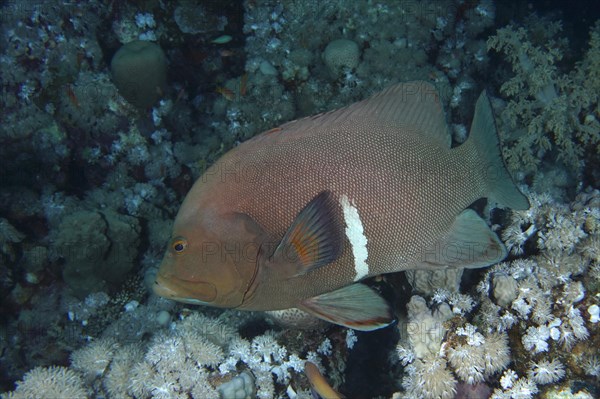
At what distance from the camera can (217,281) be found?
224cm

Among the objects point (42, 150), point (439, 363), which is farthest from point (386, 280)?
point (42, 150)

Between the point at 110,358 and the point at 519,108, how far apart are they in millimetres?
4796

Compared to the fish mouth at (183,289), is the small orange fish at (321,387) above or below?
below

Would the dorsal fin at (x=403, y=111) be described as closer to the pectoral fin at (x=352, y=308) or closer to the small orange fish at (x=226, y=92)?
the pectoral fin at (x=352, y=308)

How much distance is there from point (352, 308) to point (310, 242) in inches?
22.5

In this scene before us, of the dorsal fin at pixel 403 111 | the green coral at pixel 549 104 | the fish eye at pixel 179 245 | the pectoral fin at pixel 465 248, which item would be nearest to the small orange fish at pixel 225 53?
the green coral at pixel 549 104

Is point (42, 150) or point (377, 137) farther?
point (42, 150)

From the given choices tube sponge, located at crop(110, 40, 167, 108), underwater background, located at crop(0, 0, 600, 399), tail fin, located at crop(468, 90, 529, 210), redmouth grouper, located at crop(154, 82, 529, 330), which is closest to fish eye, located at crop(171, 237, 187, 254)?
redmouth grouper, located at crop(154, 82, 529, 330)

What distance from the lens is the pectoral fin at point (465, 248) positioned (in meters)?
2.61

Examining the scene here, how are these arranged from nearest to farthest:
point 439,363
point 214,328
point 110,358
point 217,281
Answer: point 217,281
point 439,363
point 110,358
point 214,328

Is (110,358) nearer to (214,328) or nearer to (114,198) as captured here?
(214,328)

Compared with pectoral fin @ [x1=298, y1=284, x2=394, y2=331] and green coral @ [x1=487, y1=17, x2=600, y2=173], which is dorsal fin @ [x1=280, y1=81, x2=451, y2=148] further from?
green coral @ [x1=487, y1=17, x2=600, y2=173]

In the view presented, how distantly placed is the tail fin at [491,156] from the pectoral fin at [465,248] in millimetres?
224

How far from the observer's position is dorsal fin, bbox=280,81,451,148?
259cm
